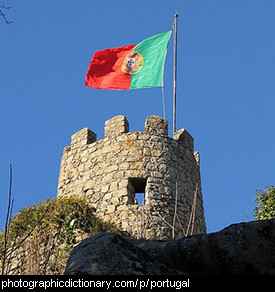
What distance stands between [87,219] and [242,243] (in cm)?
783

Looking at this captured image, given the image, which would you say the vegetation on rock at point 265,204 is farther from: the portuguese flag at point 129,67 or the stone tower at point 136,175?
the portuguese flag at point 129,67

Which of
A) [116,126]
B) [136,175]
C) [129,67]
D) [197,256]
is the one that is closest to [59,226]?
[136,175]

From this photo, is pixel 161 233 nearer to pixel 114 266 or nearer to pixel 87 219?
pixel 87 219

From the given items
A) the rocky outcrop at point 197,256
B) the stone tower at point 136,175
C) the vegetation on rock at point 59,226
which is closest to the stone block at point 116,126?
the stone tower at point 136,175

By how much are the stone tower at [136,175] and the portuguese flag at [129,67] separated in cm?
163

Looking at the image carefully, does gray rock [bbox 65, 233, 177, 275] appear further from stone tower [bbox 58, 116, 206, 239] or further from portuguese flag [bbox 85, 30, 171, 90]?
portuguese flag [bbox 85, 30, 171, 90]

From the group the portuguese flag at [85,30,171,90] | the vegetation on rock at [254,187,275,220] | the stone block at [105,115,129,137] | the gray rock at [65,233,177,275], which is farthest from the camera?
the portuguese flag at [85,30,171,90]

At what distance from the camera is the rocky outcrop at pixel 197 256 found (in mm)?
2123

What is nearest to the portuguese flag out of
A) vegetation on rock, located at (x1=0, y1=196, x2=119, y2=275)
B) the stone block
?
the stone block

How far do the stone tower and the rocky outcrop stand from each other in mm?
7153

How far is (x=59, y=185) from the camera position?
11.4 meters

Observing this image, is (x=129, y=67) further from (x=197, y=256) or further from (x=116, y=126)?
(x=197, y=256)

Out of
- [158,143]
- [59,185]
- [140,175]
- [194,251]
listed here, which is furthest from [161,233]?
[194,251]

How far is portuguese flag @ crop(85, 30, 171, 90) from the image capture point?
12.8m
